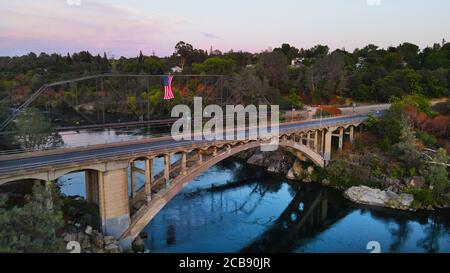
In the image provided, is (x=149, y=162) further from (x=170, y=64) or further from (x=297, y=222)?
(x=170, y=64)

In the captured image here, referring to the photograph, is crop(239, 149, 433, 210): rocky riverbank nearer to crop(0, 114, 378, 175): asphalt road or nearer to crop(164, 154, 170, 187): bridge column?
crop(0, 114, 378, 175): asphalt road

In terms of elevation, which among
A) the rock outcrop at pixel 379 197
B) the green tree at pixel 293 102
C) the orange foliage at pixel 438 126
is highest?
the green tree at pixel 293 102

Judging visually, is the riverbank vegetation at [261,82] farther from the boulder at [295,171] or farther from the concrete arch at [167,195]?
the concrete arch at [167,195]

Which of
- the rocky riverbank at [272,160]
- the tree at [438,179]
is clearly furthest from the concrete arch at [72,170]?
the tree at [438,179]

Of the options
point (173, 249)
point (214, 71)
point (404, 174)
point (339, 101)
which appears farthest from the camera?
point (214, 71)

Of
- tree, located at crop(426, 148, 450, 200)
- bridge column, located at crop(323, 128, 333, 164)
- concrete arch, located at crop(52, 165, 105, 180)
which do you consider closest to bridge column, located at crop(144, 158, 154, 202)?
concrete arch, located at crop(52, 165, 105, 180)
